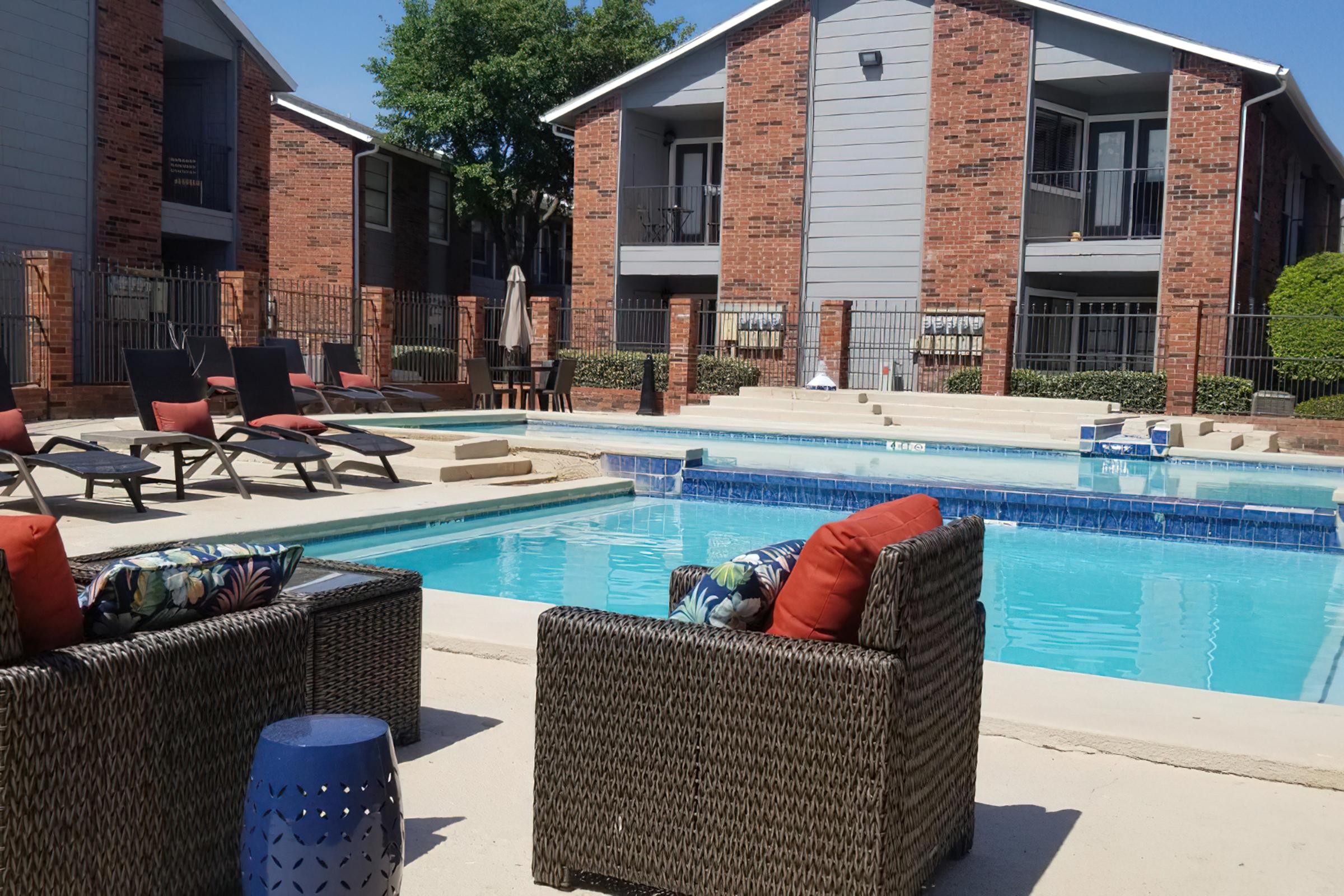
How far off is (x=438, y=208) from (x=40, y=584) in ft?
95.8

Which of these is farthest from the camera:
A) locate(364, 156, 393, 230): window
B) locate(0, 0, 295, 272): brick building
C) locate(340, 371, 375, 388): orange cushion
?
locate(364, 156, 393, 230): window

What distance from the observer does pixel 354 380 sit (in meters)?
16.2

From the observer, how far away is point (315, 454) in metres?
8.78

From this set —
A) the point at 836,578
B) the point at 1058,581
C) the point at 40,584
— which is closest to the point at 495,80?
the point at 1058,581

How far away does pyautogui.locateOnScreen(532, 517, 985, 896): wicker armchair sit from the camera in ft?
8.15

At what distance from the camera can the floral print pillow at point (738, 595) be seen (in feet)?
9.21

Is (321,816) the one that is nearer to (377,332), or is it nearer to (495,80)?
(377,332)

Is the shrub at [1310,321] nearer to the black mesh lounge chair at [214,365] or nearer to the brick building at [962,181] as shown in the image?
the brick building at [962,181]

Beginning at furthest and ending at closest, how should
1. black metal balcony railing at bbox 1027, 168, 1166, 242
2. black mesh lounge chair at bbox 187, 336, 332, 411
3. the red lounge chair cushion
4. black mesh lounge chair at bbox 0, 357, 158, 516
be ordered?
black metal balcony railing at bbox 1027, 168, 1166, 242 < black mesh lounge chair at bbox 187, 336, 332, 411 < the red lounge chair cushion < black mesh lounge chair at bbox 0, 357, 158, 516

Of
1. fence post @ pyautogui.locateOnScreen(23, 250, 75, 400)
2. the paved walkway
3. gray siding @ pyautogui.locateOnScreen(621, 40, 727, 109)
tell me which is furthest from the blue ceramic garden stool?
gray siding @ pyautogui.locateOnScreen(621, 40, 727, 109)

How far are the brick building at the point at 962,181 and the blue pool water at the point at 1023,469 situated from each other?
457cm

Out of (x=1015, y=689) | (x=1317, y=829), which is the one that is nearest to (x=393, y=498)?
(x=1015, y=689)

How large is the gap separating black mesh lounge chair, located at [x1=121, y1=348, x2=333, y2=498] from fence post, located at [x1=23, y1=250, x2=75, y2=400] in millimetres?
6143

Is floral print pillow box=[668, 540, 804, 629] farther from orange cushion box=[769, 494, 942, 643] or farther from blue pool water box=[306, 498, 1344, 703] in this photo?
blue pool water box=[306, 498, 1344, 703]
